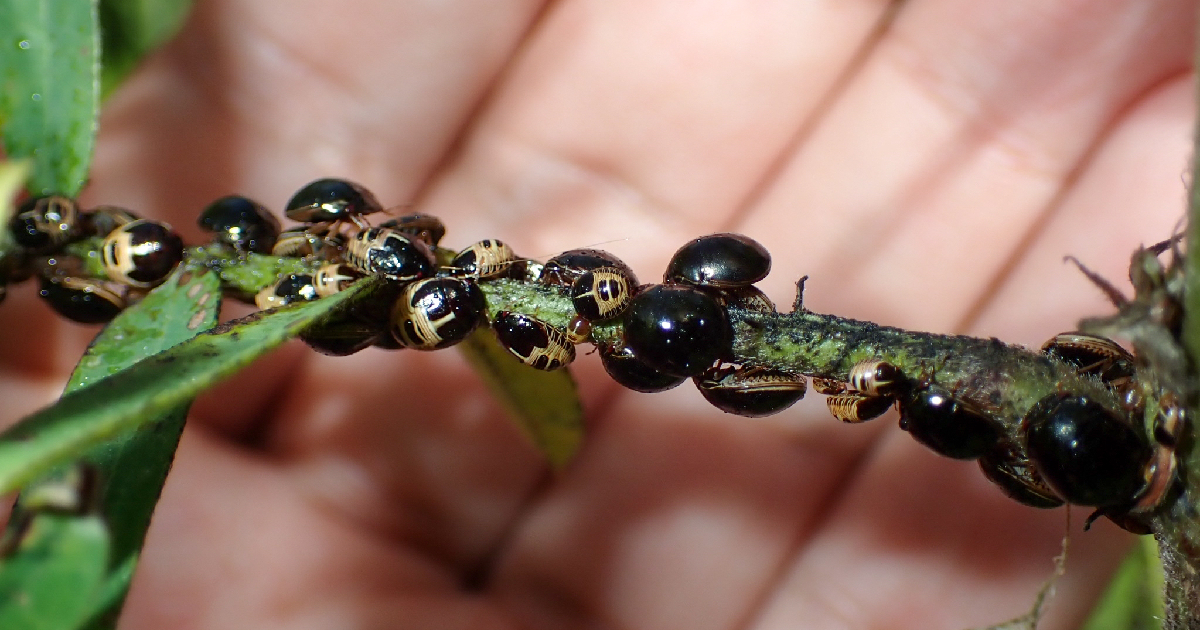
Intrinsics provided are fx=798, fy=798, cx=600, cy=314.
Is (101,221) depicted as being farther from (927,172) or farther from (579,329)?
(927,172)

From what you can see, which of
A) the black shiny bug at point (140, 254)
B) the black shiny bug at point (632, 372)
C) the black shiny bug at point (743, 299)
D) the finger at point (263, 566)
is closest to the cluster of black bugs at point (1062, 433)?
the black shiny bug at point (743, 299)

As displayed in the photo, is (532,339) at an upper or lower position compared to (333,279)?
upper

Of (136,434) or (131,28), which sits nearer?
(136,434)

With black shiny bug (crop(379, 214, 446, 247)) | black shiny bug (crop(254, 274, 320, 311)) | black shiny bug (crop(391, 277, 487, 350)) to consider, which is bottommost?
black shiny bug (crop(254, 274, 320, 311))

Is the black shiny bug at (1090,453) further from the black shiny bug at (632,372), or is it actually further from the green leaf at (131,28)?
the green leaf at (131,28)

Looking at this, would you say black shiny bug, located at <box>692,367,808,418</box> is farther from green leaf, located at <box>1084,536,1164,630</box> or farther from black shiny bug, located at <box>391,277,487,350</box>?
green leaf, located at <box>1084,536,1164,630</box>

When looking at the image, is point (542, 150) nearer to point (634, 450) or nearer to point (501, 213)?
point (501, 213)

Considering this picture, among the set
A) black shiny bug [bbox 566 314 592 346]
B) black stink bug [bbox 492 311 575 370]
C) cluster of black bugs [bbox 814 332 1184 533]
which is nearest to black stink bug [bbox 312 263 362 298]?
black stink bug [bbox 492 311 575 370]

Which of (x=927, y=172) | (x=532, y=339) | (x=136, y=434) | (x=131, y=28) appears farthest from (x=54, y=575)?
(x=927, y=172)
